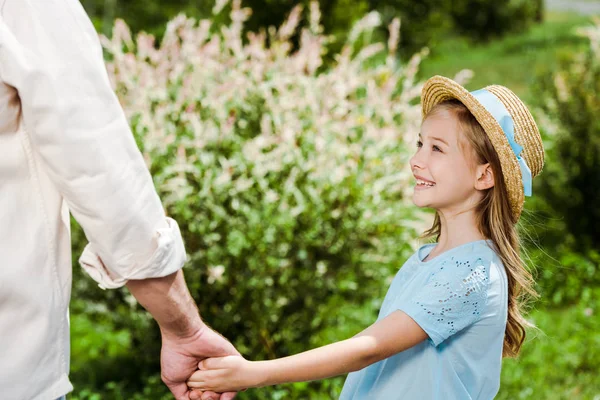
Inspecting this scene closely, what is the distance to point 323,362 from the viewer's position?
1889mm

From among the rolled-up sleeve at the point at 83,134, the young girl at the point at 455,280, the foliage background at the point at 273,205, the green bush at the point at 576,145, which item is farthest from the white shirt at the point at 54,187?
the green bush at the point at 576,145

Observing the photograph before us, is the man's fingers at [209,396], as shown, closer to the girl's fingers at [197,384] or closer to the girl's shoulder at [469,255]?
the girl's fingers at [197,384]

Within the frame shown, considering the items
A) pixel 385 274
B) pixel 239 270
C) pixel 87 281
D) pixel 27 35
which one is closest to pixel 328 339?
pixel 385 274

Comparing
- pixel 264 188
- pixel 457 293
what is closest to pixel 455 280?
pixel 457 293

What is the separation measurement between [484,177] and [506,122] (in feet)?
0.49

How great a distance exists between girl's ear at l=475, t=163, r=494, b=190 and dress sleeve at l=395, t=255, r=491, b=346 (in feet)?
0.61

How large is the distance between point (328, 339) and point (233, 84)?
1.57 m

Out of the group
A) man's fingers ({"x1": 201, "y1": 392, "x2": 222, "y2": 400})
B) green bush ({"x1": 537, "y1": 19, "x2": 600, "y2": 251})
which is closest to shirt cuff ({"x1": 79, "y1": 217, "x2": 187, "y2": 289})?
man's fingers ({"x1": 201, "y1": 392, "x2": 222, "y2": 400})

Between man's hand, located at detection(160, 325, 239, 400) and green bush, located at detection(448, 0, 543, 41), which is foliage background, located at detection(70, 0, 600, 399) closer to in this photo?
man's hand, located at detection(160, 325, 239, 400)

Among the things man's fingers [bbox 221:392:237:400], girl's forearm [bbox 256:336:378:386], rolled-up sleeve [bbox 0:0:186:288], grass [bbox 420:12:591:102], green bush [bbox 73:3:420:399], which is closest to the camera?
rolled-up sleeve [bbox 0:0:186:288]

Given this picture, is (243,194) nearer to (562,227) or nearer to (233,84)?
(233,84)

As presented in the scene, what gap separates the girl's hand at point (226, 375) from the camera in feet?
6.35

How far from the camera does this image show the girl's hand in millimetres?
1935

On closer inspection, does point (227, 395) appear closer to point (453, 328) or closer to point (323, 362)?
point (323, 362)
